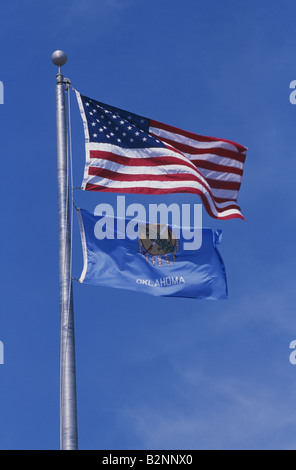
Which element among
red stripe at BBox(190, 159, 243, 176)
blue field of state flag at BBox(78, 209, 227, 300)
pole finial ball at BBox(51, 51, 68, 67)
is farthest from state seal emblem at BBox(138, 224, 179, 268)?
pole finial ball at BBox(51, 51, 68, 67)

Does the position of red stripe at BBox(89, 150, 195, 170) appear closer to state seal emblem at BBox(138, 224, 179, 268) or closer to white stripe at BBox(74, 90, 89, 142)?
white stripe at BBox(74, 90, 89, 142)

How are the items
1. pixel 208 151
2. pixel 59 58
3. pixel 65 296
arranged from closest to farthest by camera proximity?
pixel 65 296, pixel 59 58, pixel 208 151

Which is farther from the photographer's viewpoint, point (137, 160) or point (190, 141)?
point (190, 141)

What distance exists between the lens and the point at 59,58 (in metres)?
30.0

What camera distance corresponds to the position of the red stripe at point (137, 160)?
98.5 feet

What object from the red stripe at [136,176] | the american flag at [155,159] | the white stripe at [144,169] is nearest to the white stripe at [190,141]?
the american flag at [155,159]

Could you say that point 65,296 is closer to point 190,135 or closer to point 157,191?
point 157,191

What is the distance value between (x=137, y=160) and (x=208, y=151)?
2688 millimetres

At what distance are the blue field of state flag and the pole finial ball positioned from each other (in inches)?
161

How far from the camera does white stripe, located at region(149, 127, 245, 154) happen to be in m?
31.9

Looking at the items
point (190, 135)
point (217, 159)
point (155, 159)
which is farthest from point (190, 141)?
point (155, 159)

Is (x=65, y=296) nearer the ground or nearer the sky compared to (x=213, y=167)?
nearer the ground

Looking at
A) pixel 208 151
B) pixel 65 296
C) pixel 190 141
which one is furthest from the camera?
pixel 208 151
